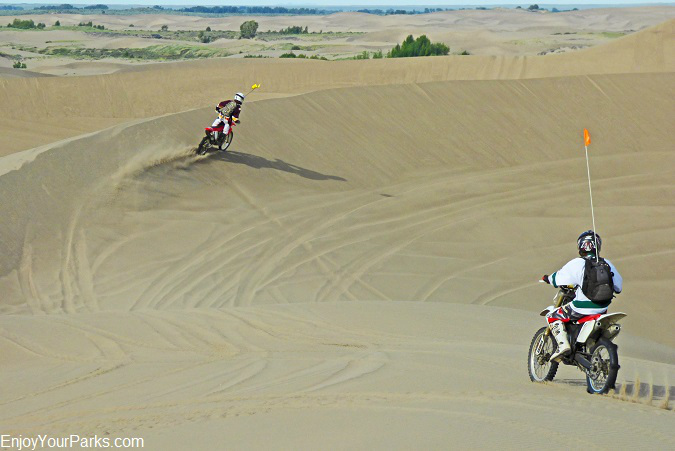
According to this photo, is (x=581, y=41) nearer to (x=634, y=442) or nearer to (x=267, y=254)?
(x=267, y=254)

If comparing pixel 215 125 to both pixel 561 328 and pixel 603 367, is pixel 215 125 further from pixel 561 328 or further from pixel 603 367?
pixel 603 367

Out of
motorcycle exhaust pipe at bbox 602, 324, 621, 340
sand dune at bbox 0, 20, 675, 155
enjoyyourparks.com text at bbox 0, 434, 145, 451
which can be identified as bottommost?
enjoyyourparks.com text at bbox 0, 434, 145, 451

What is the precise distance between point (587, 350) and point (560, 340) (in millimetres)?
275

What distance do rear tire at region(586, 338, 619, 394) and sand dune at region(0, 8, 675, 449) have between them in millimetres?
183

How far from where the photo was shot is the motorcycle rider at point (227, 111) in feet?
59.1

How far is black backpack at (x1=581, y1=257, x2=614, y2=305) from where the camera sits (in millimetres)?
7251

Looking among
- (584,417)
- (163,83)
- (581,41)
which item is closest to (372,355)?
(584,417)

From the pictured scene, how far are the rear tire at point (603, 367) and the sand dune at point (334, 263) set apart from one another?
0.18 metres

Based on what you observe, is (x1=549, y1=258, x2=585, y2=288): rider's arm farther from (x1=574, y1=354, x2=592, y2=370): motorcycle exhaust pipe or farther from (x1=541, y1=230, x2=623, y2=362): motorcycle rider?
(x1=574, y1=354, x2=592, y2=370): motorcycle exhaust pipe

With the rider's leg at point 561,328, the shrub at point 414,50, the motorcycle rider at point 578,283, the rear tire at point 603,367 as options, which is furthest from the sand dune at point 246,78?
the rear tire at point 603,367

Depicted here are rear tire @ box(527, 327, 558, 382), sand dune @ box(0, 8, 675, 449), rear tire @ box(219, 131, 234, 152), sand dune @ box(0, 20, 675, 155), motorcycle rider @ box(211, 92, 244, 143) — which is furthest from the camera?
sand dune @ box(0, 20, 675, 155)

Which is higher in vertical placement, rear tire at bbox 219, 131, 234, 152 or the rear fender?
rear tire at bbox 219, 131, 234, 152

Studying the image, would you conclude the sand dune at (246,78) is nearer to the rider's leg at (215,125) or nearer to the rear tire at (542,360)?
the rider's leg at (215,125)

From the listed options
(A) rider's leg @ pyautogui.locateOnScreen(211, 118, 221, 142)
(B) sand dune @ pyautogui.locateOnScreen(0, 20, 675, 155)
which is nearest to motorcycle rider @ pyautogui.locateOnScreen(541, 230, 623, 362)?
(A) rider's leg @ pyautogui.locateOnScreen(211, 118, 221, 142)
